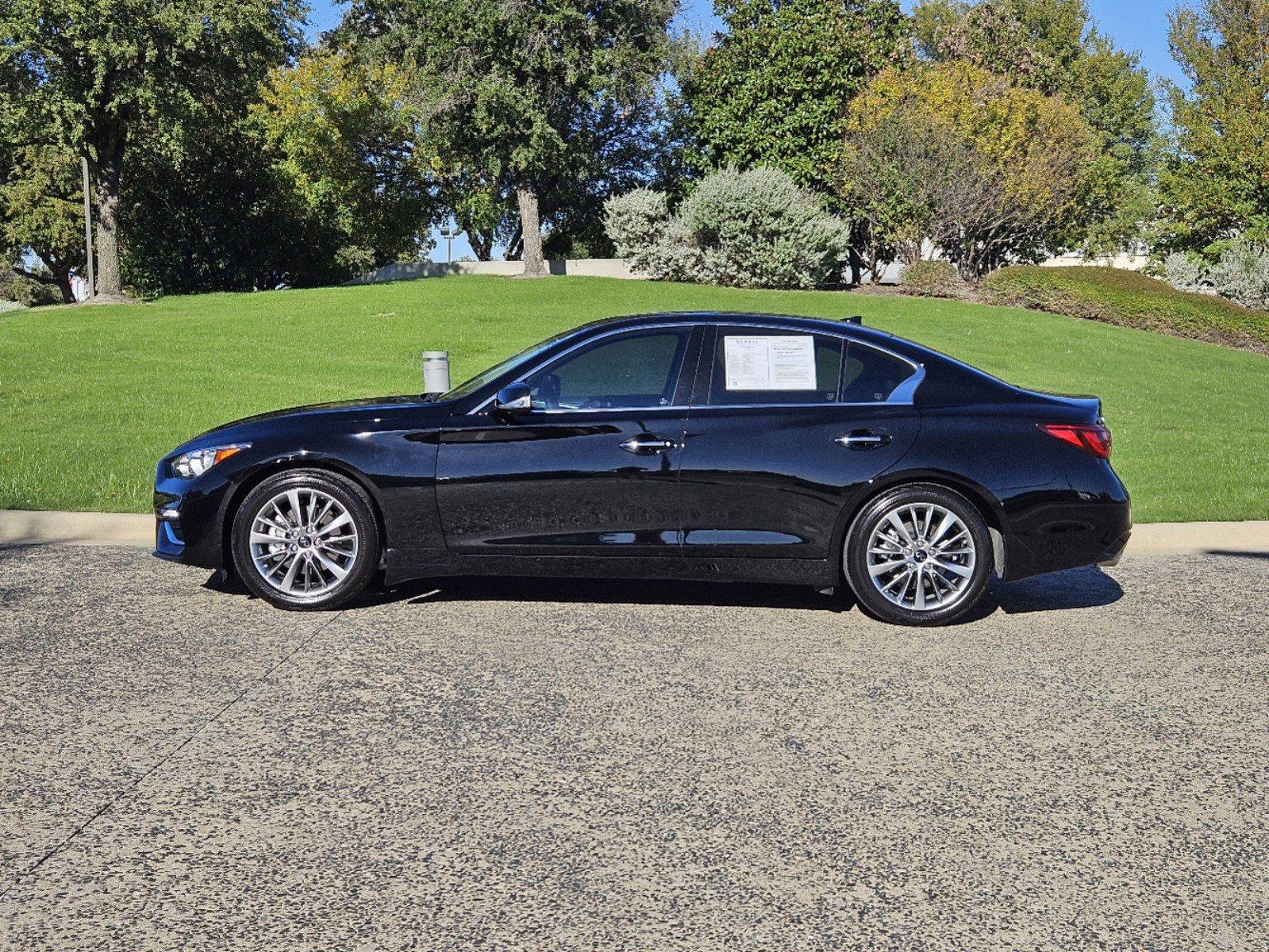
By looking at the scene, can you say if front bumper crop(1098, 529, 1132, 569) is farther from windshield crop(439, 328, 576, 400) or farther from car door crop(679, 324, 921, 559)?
windshield crop(439, 328, 576, 400)

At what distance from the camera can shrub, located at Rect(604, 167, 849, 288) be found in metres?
34.5

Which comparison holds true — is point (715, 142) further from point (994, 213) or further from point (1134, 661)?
point (1134, 661)

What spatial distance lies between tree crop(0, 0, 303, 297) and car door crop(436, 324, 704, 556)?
29251 mm

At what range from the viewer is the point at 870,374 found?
6520 millimetres

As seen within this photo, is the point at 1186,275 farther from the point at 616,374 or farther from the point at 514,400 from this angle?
the point at 514,400

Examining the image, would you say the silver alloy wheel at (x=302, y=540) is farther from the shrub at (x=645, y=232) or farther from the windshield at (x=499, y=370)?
the shrub at (x=645, y=232)

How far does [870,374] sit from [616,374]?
1.35 metres

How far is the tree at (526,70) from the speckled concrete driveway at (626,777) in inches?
1407

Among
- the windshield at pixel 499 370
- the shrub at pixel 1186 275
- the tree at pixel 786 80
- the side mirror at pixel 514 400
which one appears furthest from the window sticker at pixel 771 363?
the tree at pixel 786 80

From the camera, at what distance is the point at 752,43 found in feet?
148

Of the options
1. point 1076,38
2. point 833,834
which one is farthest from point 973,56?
point 833,834

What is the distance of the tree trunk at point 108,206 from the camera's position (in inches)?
1448

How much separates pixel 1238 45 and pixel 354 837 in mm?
48256

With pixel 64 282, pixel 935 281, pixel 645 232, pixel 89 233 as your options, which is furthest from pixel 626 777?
→ pixel 64 282
